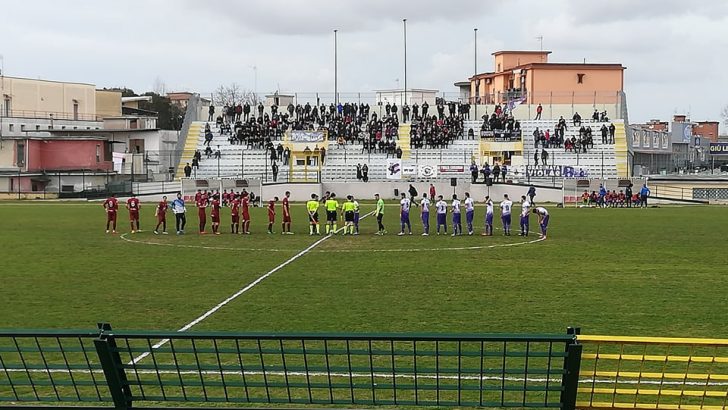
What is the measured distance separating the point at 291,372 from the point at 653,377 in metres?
4.43

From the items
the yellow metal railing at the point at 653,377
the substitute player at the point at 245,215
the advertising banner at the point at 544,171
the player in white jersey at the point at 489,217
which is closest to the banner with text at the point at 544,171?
the advertising banner at the point at 544,171

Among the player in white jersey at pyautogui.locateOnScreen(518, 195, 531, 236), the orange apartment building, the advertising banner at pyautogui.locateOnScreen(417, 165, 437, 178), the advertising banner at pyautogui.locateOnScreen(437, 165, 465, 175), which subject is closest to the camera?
the player in white jersey at pyautogui.locateOnScreen(518, 195, 531, 236)

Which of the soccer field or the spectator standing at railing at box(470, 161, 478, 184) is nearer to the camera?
the soccer field

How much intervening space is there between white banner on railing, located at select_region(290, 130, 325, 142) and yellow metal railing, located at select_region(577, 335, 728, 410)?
195 feet

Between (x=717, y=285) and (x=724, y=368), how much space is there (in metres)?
9.51

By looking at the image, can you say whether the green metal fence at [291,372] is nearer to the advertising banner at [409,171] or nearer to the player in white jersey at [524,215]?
the player in white jersey at [524,215]

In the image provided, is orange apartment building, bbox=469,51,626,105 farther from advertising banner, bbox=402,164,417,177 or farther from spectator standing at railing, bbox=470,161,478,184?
advertising banner, bbox=402,164,417,177

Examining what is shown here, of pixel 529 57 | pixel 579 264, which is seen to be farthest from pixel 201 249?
pixel 529 57

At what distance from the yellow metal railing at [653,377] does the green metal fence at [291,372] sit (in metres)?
0.37

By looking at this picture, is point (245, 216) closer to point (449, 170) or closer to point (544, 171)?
point (449, 170)

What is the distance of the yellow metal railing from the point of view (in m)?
7.81

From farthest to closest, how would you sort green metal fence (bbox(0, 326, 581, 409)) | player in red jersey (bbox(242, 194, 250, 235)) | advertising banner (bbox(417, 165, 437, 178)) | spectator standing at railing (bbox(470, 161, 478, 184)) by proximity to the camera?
advertising banner (bbox(417, 165, 437, 178))
spectator standing at railing (bbox(470, 161, 478, 184))
player in red jersey (bbox(242, 194, 250, 235))
green metal fence (bbox(0, 326, 581, 409))

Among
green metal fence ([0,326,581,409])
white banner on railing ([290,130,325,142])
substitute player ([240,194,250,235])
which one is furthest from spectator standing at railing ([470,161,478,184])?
green metal fence ([0,326,581,409])

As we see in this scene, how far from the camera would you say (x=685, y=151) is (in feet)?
352
